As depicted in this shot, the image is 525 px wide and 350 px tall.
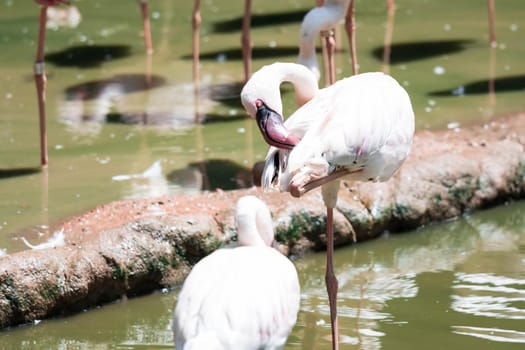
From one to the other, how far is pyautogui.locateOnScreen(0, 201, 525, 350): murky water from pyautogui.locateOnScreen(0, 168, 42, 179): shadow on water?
1714 millimetres

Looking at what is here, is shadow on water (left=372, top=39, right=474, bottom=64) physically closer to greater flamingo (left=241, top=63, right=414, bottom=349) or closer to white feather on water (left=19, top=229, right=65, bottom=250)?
white feather on water (left=19, top=229, right=65, bottom=250)

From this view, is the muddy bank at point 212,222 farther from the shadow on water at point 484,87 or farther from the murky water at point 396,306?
the shadow on water at point 484,87

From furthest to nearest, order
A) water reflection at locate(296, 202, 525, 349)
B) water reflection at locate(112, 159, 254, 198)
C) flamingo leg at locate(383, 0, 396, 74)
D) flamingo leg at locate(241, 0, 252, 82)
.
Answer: flamingo leg at locate(383, 0, 396, 74) < flamingo leg at locate(241, 0, 252, 82) < water reflection at locate(112, 159, 254, 198) < water reflection at locate(296, 202, 525, 349)

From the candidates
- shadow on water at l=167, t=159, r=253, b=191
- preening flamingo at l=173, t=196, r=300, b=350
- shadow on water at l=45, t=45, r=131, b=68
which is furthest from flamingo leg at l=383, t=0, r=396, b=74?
preening flamingo at l=173, t=196, r=300, b=350

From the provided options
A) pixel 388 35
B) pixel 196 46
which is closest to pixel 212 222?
pixel 196 46

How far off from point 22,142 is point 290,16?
4.44 metres

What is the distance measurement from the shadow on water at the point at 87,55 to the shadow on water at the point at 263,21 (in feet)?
3.71

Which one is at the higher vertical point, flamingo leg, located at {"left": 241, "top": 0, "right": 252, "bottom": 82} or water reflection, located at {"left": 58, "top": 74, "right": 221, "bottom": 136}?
flamingo leg, located at {"left": 241, "top": 0, "right": 252, "bottom": 82}

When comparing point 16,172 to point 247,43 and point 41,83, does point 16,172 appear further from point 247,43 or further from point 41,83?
point 247,43

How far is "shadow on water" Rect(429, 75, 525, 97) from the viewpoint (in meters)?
7.78

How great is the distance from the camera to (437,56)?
8922mm

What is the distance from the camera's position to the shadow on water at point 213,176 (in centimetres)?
608

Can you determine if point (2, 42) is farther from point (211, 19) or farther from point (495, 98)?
point (495, 98)

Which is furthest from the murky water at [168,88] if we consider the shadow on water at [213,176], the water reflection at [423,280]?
the water reflection at [423,280]
